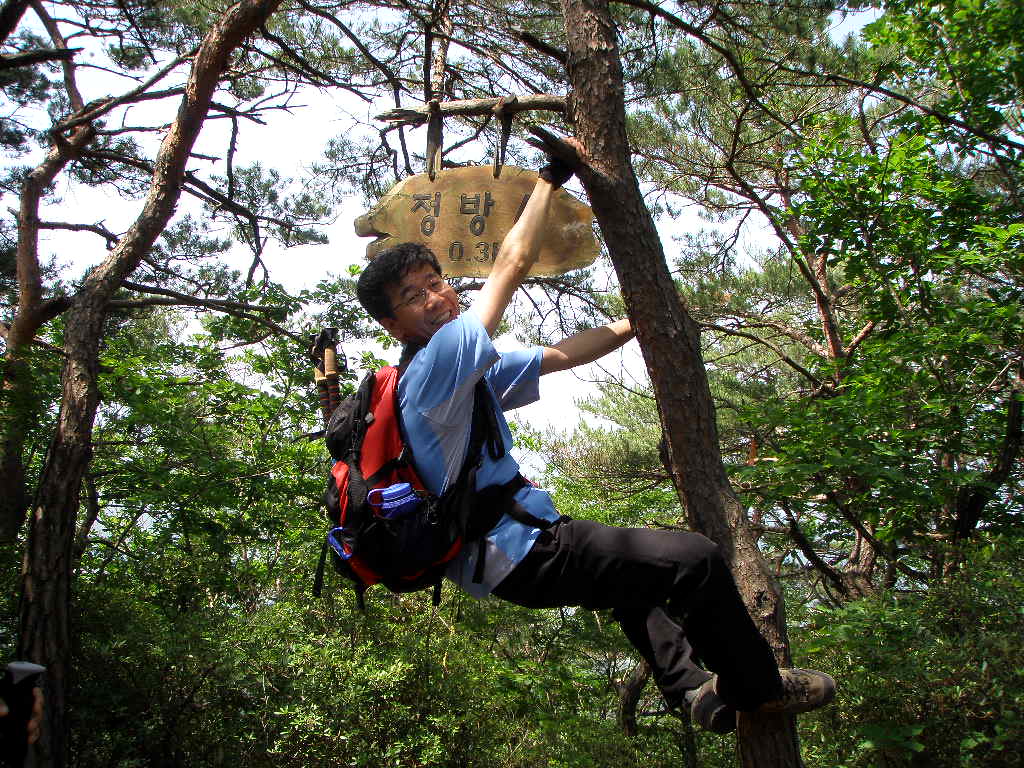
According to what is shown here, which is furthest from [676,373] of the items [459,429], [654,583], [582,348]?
[459,429]

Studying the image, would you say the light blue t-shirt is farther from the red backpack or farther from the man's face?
the man's face

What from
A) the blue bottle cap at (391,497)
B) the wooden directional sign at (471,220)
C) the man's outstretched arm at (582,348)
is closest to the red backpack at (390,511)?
the blue bottle cap at (391,497)

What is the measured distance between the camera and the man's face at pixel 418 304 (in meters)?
2.23

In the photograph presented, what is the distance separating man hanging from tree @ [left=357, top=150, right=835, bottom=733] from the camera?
1.98 metres

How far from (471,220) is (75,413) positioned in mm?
3878

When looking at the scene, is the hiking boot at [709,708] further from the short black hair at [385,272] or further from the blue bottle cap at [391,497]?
the short black hair at [385,272]

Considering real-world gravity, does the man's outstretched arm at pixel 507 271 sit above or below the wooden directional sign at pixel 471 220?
below

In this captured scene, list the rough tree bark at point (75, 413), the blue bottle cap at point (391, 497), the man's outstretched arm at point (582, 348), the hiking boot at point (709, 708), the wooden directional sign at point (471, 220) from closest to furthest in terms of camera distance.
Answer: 1. the blue bottle cap at point (391, 497)
2. the hiking boot at point (709, 708)
3. the man's outstretched arm at point (582, 348)
4. the wooden directional sign at point (471, 220)
5. the rough tree bark at point (75, 413)

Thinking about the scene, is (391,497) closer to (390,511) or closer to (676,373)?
(390,511)

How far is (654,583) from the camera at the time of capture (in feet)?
6.69

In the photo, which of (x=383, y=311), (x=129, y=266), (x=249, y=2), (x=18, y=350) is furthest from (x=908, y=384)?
(x=18, y=350)

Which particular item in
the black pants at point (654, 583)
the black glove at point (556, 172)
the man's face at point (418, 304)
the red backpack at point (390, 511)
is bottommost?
the black pants at point (654, 583)

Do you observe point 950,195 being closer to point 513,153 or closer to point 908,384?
point 908,384

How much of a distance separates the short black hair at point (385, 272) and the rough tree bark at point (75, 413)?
3970mm
